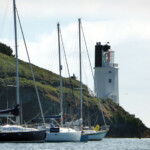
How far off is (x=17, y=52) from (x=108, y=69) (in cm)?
5092

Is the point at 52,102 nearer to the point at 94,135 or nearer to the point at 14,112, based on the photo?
the point at 94,135

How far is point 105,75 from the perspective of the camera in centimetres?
11425

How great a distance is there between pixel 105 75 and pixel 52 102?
18.8 metres

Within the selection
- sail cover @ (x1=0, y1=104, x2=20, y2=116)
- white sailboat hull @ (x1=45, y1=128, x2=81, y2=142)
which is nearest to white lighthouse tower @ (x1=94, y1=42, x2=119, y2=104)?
white sailboat hull @ (x1=45, y1=128, x2=81, y2=142)

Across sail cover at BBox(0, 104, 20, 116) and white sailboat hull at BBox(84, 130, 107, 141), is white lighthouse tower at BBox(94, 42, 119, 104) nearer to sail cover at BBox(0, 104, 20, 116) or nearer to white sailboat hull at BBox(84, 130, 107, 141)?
white sailboat hull at BBox(84, 130, 107, 141)

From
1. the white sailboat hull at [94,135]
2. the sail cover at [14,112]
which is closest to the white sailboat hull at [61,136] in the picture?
the sail cover at [14,112]

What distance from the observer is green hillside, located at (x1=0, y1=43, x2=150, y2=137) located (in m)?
96.2

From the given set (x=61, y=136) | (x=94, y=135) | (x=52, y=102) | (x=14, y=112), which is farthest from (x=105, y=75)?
(x=14, y=112)

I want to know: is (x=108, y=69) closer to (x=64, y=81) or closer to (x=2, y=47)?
(x=64, y=81)

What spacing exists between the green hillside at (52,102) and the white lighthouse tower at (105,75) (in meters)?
2.42

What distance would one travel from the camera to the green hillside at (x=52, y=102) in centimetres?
9619

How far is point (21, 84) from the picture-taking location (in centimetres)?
9975

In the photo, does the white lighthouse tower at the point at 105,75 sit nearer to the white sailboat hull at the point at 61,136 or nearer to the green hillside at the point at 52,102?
the green hillside at the point at 52,102

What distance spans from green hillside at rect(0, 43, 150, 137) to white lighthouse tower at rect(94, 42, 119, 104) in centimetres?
242
